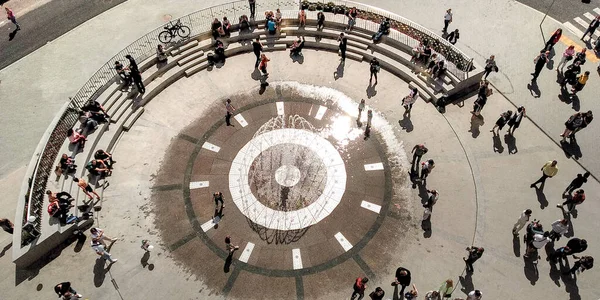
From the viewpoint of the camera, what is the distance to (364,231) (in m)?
25.6

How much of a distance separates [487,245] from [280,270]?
38.0ft

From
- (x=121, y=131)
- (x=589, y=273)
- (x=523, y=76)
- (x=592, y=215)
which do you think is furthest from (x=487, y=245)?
(x=121, y=131)

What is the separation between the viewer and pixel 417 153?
2739cm

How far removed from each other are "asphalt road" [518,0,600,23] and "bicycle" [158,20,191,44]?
1120 inches

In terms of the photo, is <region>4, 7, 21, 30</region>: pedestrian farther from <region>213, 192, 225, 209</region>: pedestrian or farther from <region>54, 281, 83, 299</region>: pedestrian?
<region>54, 281, 83, 299</region>: pedestrian

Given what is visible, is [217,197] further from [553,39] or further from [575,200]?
[553,39]

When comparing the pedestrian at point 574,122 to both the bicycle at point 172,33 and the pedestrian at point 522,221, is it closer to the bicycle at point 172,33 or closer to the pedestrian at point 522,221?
the pedestrian at point 522,221

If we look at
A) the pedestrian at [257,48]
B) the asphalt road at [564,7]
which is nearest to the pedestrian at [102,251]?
the pedestrian at [257,48]

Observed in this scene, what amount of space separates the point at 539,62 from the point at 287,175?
19.5 meters

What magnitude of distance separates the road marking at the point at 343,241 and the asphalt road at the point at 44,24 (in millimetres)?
28073

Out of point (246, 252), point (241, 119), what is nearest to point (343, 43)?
point (241, 119)

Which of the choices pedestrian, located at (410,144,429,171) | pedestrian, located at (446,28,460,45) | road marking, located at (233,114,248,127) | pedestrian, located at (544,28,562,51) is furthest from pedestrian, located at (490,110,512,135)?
road marking, located at (233,114,248,127)

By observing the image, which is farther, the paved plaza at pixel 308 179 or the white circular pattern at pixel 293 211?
the white circular pattern at pixel 293 211

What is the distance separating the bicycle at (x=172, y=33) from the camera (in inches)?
1339
